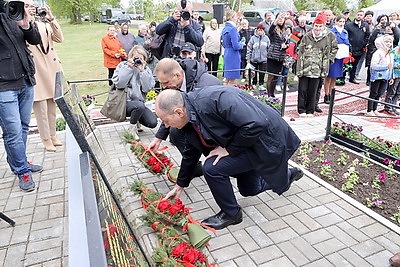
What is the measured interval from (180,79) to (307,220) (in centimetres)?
189

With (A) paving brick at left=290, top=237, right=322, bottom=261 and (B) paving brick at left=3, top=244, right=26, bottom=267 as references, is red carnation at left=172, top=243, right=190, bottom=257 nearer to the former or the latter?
(A) paving brick at left=290, top=237, right=322, bottom=261

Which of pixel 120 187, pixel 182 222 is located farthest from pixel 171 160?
pixel 182 222

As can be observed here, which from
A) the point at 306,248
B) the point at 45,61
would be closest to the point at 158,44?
the point at 45,61

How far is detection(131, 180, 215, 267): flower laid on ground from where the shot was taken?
240 centimetres

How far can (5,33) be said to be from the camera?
128 inches

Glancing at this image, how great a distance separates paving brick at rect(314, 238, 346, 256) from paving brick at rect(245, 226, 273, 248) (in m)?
0.40

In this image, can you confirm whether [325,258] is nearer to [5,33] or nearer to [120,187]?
[120,187]

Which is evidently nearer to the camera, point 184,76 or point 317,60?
point 184,76

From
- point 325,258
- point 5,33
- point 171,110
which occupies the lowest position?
point 325,258

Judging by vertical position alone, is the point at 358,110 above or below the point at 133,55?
below

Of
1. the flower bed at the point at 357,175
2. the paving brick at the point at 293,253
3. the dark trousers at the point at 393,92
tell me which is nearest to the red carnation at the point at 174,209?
the paving brick at the point at 293,253

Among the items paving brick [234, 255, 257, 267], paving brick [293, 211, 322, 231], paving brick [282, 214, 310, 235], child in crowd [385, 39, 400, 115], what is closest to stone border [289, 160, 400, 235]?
paving brick [293, 211, 322, 231]

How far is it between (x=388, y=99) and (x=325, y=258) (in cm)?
567

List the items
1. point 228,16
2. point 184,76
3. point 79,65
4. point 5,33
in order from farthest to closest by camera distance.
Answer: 1. point 79,65
2. point 228,16
3. point 184,76
4. point 5,33
